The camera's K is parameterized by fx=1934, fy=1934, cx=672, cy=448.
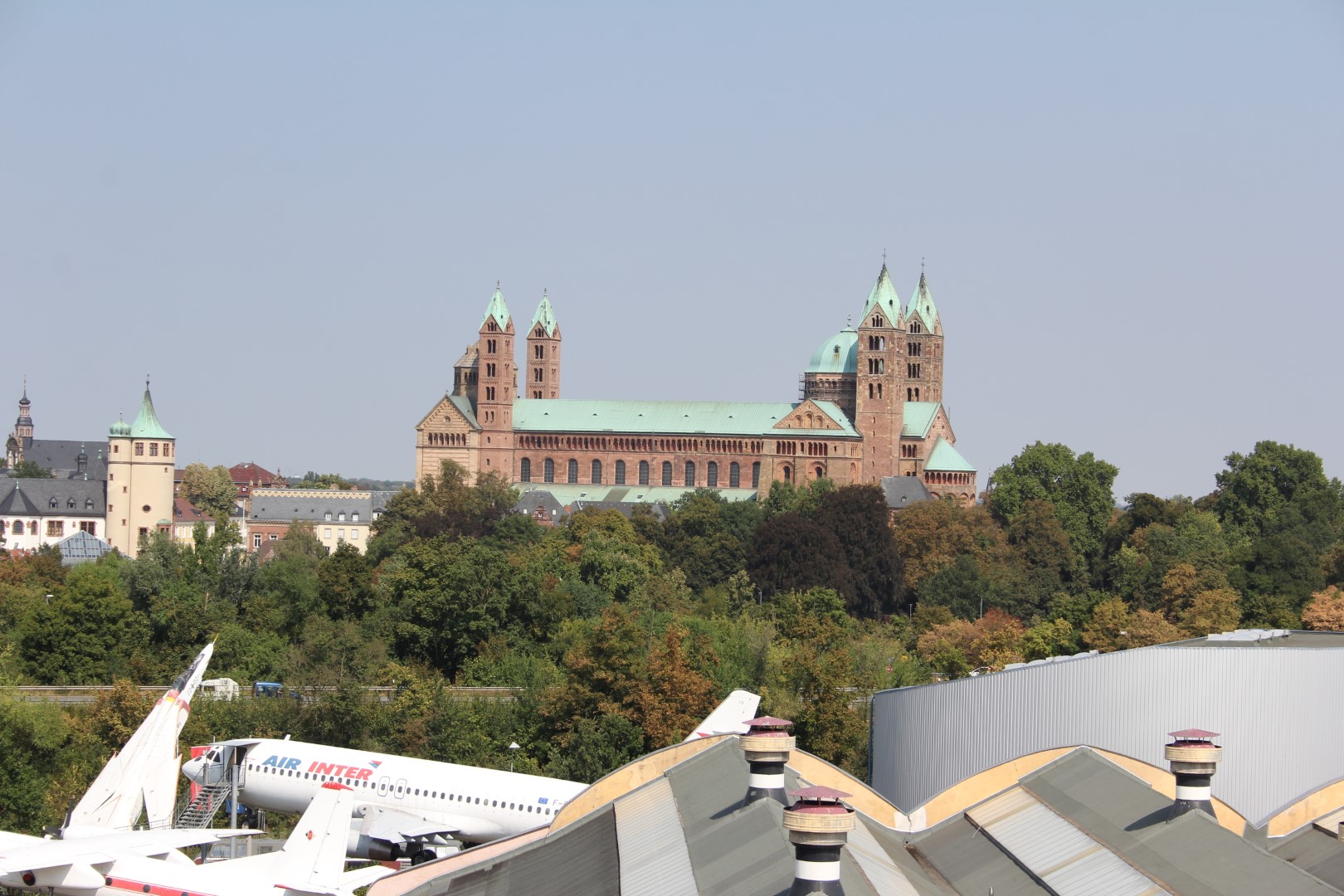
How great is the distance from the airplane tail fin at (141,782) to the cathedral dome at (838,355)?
135269 mm

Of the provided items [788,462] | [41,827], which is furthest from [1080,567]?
[41,827]

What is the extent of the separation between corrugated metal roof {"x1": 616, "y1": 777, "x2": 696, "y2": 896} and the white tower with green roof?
4951 inches

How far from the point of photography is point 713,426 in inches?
7013

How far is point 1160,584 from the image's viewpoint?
111688 mm

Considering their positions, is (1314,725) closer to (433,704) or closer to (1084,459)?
(433,704)

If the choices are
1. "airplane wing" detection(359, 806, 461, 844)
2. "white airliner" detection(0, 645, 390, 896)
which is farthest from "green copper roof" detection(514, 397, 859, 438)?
"white airliner" detection(0, 645, 390, 896)

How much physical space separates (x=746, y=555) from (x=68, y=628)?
181ft

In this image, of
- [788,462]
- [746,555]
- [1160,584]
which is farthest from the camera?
[788,462]

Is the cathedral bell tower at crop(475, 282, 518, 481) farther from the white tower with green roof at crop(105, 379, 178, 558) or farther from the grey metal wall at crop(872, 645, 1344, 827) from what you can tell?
the grey metal wall at crop(872, 645, 1344, 827)

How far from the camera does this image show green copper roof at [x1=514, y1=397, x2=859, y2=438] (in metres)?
177

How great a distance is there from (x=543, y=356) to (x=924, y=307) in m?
42.1

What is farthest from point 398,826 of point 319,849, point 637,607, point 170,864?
point 637,607

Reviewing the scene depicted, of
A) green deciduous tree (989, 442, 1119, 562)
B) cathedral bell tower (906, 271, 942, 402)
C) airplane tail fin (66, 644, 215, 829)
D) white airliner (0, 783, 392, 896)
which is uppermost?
cathedral bell tower (906, 271, 942, 402)

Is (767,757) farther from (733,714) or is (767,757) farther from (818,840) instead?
(733,714)
